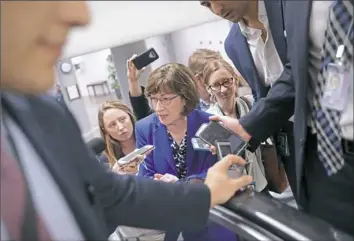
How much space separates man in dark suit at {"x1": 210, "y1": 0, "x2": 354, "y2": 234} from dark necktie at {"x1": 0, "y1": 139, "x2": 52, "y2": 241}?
0.52m

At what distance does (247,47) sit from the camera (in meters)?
1.16

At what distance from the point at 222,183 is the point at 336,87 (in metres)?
0.28

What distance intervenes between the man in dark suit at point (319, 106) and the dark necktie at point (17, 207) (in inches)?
20.6

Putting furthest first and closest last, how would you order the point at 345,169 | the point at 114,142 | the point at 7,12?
the point at 114,142 < the point at 345,169 < the point at 7,12

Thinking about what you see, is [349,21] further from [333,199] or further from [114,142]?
[114,142]

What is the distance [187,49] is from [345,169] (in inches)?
108

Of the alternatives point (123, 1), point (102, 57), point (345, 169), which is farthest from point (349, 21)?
point (102, 57)

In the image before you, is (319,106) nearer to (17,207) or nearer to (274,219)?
(274,219)

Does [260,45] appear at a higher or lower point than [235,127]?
higher

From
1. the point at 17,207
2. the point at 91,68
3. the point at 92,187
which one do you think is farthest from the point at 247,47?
the point at 91,68

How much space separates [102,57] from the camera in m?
3.60

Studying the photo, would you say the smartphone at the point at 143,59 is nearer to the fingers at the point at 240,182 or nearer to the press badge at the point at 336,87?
the fingers at the point at 240,182

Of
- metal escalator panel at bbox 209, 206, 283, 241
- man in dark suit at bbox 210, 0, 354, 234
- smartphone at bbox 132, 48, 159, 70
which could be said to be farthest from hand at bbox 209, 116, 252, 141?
smartphone at bbox 132, 48, 159, 70

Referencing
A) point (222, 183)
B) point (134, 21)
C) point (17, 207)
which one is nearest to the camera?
point (17, 207)
